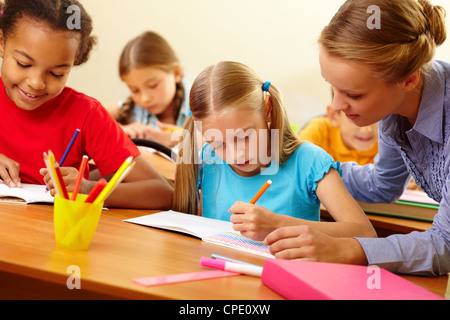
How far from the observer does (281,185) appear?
4.22ft

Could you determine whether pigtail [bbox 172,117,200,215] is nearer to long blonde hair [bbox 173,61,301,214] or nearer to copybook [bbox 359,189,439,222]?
long blonde hair [bbox 173,61,301,214]

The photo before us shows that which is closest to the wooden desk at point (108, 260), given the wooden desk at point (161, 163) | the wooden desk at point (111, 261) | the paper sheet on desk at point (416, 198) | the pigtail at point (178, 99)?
the wooden desk at point (111, 261)

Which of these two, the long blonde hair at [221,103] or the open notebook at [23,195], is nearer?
the open notebook at [23,195]

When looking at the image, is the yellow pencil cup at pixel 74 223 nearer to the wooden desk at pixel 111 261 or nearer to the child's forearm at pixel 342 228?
the wooden desk at pixel 111 261

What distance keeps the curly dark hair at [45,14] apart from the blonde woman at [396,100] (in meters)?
0.61

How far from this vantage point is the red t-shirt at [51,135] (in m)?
1.34

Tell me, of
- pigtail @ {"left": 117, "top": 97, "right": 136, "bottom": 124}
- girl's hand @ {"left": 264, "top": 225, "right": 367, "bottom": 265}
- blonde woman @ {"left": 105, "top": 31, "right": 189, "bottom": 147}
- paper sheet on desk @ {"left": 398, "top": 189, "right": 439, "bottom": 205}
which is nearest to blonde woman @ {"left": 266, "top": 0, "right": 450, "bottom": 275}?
girl's hand @ {"left": 264, "top": 225, "right": 367, "bottom": 265}

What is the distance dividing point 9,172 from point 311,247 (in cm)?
75

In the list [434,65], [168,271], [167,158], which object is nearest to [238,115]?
[434,65]

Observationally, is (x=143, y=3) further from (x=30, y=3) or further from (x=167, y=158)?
(x=30, y=3)

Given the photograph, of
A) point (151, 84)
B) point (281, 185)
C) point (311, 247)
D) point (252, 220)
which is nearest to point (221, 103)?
point (281, 185)

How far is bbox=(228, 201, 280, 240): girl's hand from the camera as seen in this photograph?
0.91m

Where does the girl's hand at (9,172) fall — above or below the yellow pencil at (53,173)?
below

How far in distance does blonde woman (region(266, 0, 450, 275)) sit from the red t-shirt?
0.60 m
